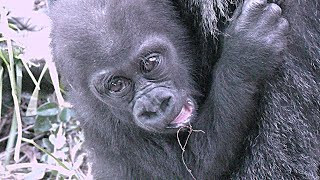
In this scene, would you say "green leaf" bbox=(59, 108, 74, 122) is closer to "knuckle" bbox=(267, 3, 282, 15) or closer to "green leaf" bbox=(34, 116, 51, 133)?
"green leaf" bbox=(34, 116, 51, 133)

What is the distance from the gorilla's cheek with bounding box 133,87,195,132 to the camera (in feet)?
7.40

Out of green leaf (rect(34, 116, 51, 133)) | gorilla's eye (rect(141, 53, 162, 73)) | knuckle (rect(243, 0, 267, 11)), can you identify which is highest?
knuckle (rect(243, 0, 267, 11))

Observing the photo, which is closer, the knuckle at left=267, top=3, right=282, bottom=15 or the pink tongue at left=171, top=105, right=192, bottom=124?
the knuckle at left=267, top=3, right=282, bottom=15

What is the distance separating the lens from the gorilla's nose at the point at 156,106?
2256mm

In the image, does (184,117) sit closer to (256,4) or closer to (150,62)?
(150,62)

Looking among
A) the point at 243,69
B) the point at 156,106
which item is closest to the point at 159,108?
the point at 156,106

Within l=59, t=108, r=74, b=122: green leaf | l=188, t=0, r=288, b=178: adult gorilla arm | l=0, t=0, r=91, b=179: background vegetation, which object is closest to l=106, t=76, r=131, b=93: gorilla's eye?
l=188, t=0, r=288, b=178: adult gorilla arm

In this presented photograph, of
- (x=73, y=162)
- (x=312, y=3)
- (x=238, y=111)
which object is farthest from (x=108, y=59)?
(x=73, y=162)

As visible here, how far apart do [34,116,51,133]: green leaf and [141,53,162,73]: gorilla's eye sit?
1.18 metres

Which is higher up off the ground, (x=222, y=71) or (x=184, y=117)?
(x=222, y=71)

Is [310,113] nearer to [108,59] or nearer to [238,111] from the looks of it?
[238,111]

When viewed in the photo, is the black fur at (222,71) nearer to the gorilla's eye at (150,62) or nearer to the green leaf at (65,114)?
the gorilla's eye at (150,62)

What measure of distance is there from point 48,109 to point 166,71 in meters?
1.18

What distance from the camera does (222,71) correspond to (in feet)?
7.44
